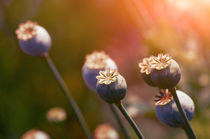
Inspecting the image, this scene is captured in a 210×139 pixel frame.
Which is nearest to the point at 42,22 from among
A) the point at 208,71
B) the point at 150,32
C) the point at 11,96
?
the point at 11,96

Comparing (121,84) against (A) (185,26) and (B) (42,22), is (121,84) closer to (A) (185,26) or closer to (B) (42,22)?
(A) (185,26)

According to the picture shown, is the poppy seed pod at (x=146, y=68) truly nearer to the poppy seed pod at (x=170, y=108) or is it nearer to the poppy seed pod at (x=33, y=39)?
the poppy seed pod at (x=170, y=108)

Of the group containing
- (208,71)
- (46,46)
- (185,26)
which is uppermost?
(46,46)

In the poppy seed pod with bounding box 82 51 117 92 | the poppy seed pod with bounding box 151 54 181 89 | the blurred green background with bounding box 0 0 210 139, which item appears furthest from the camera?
the blurred green background with bounding box 0 0 210 139

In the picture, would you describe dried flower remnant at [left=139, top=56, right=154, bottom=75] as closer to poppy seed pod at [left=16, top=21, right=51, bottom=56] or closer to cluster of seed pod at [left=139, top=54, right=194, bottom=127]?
cluster of seed pod at [left=139, top=54, right=194, bottom=127]

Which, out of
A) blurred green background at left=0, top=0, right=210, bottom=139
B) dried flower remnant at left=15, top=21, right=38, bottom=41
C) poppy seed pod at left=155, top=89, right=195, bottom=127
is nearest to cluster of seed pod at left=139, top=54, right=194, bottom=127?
poppy seed pod at left=155, top=89, right=195, bottom=127

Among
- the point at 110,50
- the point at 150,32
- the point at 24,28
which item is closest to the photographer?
the point at 24,28
